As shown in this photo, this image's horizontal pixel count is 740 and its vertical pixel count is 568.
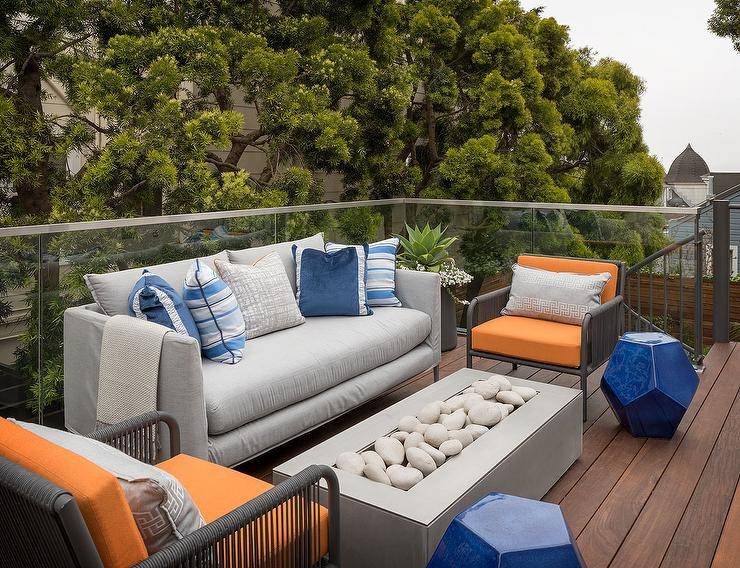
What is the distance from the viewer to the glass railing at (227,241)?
321cm

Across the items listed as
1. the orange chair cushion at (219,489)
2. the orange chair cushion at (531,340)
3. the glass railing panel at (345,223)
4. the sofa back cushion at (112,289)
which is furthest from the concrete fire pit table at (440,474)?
the glass railing panel at (345,223)

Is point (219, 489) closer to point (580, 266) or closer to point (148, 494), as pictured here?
point (148, 494)

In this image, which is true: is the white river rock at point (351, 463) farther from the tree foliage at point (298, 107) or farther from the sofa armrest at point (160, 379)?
the tree foliage at point (298, 107)

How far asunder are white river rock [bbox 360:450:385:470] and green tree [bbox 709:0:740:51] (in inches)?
392

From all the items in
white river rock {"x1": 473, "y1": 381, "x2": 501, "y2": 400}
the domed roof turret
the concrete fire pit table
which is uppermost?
the domed roof turret

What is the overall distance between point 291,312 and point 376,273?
2.33 feet

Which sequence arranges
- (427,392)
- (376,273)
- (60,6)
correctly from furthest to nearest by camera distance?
1. (60,6)
2. (376,273)
3. (427,392)

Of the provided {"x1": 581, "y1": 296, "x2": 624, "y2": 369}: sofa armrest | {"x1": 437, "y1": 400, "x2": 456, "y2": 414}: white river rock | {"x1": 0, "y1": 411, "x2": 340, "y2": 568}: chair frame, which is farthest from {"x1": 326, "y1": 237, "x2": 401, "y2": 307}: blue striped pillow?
{"x1": 0, "y1": 411, "x2": 340, "y2": 568}: chair frame

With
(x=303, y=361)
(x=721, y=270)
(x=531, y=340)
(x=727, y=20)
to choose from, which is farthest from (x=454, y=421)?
(x=727, y=20)

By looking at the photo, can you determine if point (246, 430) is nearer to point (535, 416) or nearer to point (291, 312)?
point (291, 312)

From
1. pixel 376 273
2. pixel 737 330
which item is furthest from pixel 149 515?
pixel 737 330

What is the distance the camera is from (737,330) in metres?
7.45

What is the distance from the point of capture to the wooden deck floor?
2525 mm

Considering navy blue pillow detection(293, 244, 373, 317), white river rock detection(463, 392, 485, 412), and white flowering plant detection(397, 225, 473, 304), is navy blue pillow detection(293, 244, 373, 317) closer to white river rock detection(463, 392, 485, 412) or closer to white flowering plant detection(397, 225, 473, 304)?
white flowering plant detection(397, 225, 473, 304)
